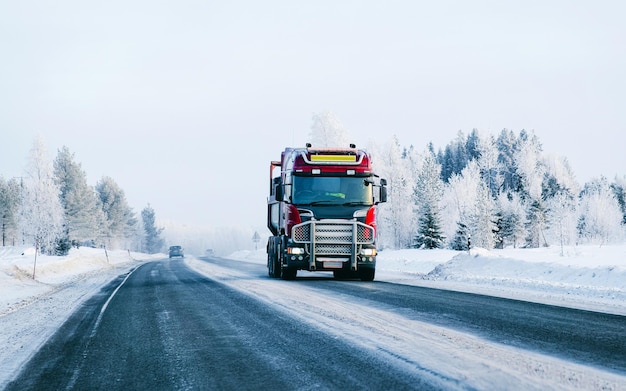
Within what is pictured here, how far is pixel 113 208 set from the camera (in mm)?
106750

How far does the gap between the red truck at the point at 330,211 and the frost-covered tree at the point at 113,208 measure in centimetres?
8862

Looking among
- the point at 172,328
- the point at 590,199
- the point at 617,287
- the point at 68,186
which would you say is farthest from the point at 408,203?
the point at 172,328

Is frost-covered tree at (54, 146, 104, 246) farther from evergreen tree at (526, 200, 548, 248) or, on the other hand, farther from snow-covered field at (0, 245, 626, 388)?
evergreen tree at (526, 200, 548, 248)

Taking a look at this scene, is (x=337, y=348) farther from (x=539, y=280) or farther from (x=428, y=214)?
(x=428, y=214)

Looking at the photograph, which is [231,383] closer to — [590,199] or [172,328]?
[172,328]

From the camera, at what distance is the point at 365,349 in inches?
257

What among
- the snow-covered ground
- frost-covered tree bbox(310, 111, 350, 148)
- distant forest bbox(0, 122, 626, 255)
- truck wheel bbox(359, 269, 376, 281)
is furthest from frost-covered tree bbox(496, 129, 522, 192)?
truck wheel bbox(359, 269, 376, 281)

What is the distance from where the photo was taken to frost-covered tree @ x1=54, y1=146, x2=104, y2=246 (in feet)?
258

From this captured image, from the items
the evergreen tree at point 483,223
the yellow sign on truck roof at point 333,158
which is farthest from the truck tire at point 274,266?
the evergreen tree at point 483,223

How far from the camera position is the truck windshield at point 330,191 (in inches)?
746

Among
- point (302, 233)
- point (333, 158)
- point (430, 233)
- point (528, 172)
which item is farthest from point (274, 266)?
point (528, 172)

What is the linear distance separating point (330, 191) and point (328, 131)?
40.0 metres

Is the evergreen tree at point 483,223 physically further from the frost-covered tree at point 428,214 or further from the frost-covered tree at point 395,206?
the frost-covered tree at point 395,206

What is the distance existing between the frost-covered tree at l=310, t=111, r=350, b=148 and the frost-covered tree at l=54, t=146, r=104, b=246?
36.7m
